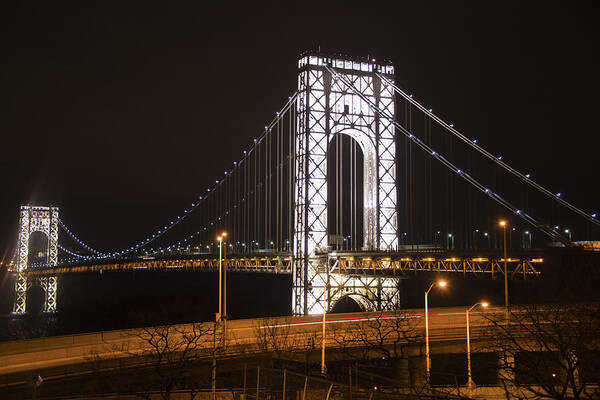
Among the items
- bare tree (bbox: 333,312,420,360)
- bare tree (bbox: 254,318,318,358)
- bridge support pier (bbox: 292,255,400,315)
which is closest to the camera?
bare tree (bbox: 254,318,318,358)

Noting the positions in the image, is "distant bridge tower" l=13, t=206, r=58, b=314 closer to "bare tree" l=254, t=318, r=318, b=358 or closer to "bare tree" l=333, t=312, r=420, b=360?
"bare tree" l=254, t=318, r=318, b=358

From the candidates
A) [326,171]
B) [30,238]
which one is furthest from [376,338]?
[30,238]

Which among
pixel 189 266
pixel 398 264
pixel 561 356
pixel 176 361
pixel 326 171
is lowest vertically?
pixel 176 361

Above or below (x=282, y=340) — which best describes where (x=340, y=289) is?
above

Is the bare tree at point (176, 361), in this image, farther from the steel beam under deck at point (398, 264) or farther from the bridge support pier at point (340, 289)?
the bridge support pier at point (340, 289)

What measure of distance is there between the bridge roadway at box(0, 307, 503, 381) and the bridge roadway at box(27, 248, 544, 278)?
3.61 meters

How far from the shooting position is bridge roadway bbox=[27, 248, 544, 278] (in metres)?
32.5

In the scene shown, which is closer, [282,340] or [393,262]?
[282,340]

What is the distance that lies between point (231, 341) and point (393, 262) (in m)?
17.9

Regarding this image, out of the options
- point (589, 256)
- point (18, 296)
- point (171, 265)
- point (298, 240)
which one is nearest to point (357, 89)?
point (298, 240)

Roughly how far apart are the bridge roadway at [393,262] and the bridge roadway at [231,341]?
11.8 ft

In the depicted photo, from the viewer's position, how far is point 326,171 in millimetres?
47375

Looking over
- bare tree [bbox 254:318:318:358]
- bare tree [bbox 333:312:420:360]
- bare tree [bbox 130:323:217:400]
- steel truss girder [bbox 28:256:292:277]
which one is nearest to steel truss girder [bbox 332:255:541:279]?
steel truss girder [bbox 28:256:292:277]

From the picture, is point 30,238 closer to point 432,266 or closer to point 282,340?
point 432,266
